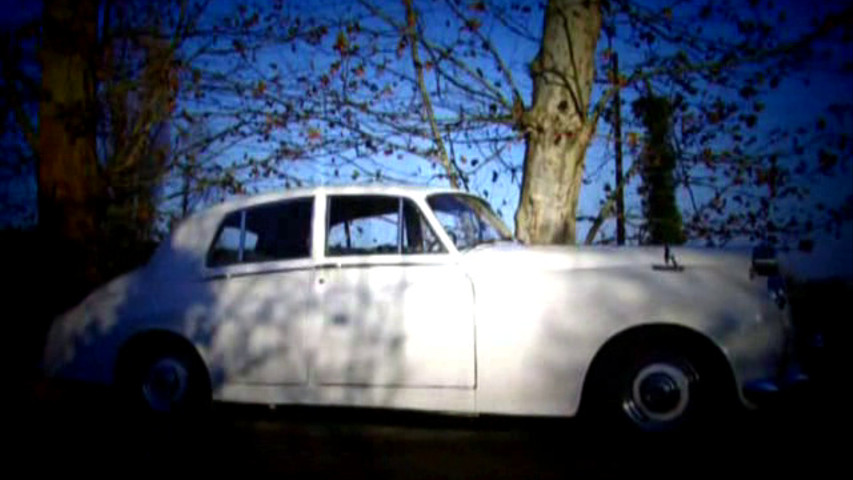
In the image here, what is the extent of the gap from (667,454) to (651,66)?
5.91 meters

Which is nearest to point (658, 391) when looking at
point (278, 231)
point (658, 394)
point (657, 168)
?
point (658, 394)

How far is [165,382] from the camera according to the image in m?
5.63

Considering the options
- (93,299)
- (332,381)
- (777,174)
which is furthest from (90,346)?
(777,174)

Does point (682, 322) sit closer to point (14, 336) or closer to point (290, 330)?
point (290, 330)

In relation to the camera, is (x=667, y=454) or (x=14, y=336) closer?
(x=667, y=454)

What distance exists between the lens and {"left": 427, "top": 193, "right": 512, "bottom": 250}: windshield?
5.42 m

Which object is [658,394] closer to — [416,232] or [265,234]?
[416,232]

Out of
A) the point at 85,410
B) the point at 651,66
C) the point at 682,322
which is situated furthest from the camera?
the point at 651,66

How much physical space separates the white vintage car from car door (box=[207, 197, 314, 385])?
0.04ft

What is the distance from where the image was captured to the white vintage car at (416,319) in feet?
15.5

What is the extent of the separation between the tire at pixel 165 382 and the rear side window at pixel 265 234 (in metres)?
0.80

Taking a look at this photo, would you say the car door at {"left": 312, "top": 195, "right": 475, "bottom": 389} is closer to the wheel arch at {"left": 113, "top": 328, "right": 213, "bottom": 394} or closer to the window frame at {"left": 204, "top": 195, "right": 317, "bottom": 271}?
the window frame at {"left": 204, "top": 195, "right": 317, "bottom": 271}

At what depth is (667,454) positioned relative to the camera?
4426 mm

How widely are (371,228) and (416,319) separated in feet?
2.80
